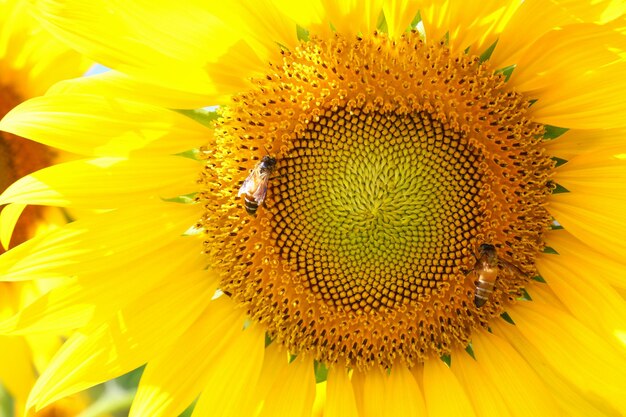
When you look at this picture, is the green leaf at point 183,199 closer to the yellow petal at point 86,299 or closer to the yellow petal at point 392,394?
the yellow petal at point 86,299

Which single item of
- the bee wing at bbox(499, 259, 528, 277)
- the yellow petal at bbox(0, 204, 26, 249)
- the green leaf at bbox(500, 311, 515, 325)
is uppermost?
the yellow petal at bbox(0, 204, 26, 249)

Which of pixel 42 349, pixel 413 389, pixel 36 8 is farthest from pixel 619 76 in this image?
pixel 42 349

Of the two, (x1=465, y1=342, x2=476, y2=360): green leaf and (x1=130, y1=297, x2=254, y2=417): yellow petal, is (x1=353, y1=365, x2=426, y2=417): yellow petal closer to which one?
(x1=465, y1=342, x2=476, y2=360): green leaf

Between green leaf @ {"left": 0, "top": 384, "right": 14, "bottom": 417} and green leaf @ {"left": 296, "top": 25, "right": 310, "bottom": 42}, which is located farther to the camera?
green leaf @ {"left": 0, "top": 384, "right": 14, "bottom": 417}

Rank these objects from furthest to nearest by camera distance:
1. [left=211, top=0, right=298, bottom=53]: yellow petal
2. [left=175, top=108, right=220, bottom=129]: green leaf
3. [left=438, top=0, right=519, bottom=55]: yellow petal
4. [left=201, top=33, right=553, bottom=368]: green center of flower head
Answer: [left=175, top=108, right=220, bottom=129]: green leaf
[left=201, top=33, right=553, bottom=368]: green center of flower head
[left=211, top=0, right=298, bottom=53]: yellow petal
[left=438, top=0, right=519, bottom=55]: yellow petal

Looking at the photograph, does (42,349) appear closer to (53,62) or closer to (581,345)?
(53,62)

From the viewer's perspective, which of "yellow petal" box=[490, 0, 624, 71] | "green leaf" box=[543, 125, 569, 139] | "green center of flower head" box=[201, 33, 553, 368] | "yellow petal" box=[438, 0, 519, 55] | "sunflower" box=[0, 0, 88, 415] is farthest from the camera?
"sunflower" box=[0, 0, 88, 415]

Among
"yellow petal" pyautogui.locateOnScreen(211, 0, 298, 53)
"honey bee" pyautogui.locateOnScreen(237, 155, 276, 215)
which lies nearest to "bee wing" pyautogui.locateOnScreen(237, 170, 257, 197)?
"honey bee" pyautogui.locateOnScreen(237, 155, 276, 215)

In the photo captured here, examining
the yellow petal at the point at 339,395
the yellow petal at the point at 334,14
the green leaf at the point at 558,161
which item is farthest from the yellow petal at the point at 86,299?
the green leaf at the point at 558,161
